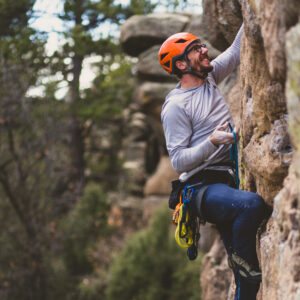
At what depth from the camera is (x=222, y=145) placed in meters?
3.78

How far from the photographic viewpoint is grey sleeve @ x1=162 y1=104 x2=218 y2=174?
3672 millimetres

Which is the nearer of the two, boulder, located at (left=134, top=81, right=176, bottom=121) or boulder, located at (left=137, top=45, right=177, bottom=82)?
boulder, located at (left=137, top=45, right=177, bottom=82)

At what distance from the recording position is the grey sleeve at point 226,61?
13.9 feet

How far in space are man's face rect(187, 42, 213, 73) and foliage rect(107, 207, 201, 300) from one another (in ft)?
26.8

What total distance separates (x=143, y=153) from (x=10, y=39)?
11190 millimetres

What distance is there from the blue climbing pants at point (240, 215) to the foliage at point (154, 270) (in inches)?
309

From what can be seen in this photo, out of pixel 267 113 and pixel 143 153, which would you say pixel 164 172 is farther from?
pixel 267 113

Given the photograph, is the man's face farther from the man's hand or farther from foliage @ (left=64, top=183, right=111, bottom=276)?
foliage @ (left=64, top=183, right=111, bottom=276)

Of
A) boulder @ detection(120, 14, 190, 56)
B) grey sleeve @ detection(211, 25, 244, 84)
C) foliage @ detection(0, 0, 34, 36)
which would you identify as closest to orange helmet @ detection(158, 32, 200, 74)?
grey sleeve @ detection(211, 25, 244, 84)

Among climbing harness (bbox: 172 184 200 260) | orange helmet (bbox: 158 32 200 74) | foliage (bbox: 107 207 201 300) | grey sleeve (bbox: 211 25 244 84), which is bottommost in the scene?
foliage (bbox: 107 207 201 300)

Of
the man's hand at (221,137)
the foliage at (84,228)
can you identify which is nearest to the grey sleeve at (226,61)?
the man's hand at (221,137)

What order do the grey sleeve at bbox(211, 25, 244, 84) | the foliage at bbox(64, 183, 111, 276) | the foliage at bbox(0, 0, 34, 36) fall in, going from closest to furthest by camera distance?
1. the grey sleeve at bbox(211, 25, 244, 84)
2. the foliage at bbox(0, 0, 34, 36)
3. the foliage at bbox(64, 183, 111, 276)

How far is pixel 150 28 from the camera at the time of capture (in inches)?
405

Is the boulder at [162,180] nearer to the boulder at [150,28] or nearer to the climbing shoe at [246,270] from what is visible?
the boulder at [150,28]
